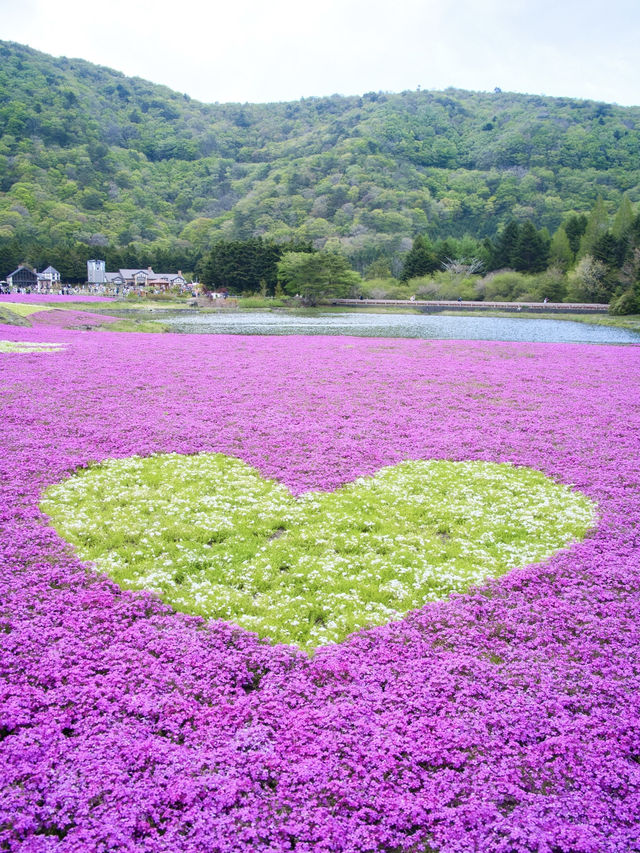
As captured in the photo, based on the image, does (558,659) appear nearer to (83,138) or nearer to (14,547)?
(14,547)

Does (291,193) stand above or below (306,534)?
above

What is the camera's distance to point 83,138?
625 ft

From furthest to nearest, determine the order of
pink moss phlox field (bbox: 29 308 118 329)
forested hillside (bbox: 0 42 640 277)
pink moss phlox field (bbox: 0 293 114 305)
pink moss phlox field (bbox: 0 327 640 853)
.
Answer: forested hillside (bbox: 0 42 640 277) < pink moss phlox field (bbox: 0 293 114 305) < pink moss phlox field (bbox: 29 308 118 329) < pink moss phlox field (bbox: 0 327 640 853)

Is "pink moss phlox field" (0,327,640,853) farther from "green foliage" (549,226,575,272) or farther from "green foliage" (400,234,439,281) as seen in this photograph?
"green foliage" (400,234,439,281)

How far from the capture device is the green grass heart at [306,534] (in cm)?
737

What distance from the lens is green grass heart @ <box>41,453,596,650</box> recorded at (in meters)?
7.37

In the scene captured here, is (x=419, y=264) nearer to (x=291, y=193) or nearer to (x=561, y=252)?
(x=561, y=252)

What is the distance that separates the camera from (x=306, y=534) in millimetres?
9125

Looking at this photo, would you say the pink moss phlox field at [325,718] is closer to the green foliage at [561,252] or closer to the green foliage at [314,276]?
the green foliage at [314,276]

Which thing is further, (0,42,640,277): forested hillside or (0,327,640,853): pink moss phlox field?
(0,42,640,277): forested hillside

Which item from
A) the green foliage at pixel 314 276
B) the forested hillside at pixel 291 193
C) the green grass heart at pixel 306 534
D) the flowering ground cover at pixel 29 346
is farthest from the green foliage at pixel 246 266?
the green grass heart at pixel 306 534

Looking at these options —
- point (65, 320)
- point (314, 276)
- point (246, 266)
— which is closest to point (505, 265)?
point (314, 276)

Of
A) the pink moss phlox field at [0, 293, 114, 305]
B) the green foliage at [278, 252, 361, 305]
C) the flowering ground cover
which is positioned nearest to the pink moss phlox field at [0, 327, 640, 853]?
the flowering ground cover

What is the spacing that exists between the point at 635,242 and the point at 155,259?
97.8 meters
